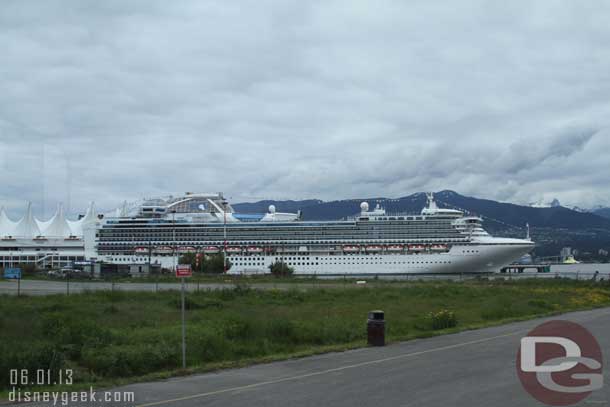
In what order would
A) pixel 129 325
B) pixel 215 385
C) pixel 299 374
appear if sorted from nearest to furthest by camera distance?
pixel 215 385 < pixel 299 374 < pixel 129 325

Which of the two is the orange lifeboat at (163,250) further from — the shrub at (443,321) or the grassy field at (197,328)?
the shrub at (443,321)

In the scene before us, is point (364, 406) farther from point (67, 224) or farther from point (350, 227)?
point (67, 224)

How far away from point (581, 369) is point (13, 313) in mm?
15486

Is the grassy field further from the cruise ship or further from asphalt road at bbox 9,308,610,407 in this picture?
the cruise ship

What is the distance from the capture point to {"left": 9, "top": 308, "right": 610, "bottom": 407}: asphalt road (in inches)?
364

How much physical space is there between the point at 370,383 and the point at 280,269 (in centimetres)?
6582

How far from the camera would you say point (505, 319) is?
22859 millimetres

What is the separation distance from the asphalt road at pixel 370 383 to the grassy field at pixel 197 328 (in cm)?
107

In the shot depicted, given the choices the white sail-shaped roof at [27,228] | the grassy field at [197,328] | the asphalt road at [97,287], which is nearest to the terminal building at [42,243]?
the white sail-shaped roof at [27,228]

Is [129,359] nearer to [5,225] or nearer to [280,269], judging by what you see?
[280,269]

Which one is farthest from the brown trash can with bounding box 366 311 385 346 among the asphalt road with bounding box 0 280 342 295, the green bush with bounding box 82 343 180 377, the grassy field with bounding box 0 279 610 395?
the asphalt road with bounding box 0 280 342 295

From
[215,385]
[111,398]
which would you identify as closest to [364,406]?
[215,385]

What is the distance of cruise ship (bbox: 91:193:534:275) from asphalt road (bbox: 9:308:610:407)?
62897 millimetres

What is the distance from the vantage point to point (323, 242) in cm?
8138
